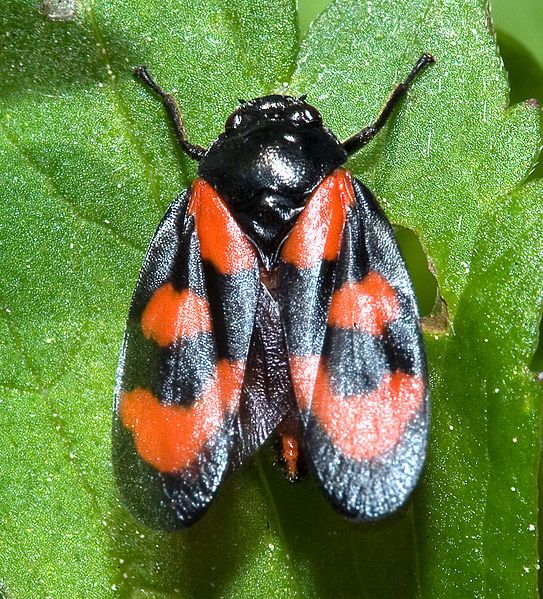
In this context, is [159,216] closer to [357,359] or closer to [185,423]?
[185,423]

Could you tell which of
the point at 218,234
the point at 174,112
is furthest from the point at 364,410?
the point at 174,112

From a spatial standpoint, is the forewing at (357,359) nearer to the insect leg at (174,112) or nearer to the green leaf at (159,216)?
the green leaf at (159,216)

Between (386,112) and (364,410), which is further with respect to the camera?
(386,112)

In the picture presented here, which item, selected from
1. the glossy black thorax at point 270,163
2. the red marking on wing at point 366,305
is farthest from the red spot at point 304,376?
the glossy black thorax at point 270,163

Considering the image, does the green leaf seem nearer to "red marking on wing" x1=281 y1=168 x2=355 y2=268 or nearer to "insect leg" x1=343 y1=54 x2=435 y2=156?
"insect leg" x1=343 y1=54 x2=435 y2=156

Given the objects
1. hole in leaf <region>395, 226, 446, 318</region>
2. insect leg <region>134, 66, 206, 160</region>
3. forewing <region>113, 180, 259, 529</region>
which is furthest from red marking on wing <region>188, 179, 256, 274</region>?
hole in leaf <region>395, 226, 446, 318</region>

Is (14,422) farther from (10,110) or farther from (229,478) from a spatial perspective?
(10,110)
